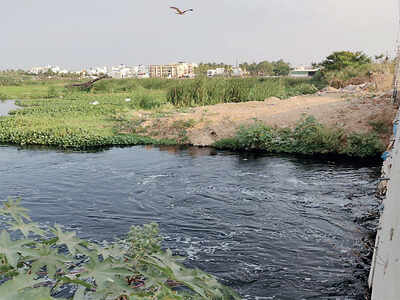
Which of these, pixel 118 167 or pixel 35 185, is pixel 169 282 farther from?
pixel 118 167

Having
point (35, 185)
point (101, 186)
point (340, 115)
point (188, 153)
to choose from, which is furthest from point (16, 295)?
point (340, 115)

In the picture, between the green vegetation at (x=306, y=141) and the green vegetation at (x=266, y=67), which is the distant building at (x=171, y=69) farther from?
the green vegetation at (x=306, y=141)

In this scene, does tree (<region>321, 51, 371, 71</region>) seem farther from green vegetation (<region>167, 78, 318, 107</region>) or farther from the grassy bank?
green vegetation (<region>167, 78, 318, 107</region>)

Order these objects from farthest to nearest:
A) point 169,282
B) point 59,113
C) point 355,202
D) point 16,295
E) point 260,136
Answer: point 59,113 → point 260,136 → point 355,202 → point 169,282 → point 16,295

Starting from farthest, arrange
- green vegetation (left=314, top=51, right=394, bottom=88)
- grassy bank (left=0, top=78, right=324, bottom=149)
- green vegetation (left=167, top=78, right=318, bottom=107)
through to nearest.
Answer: green vegetation (left=314, top=51, right=394, bottom=88) < green vegetation (left=167, top=78, right=318, bottom=107) < grassy bank (left=0, top=78, right=324, bottom=149)

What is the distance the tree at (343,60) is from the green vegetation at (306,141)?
24856mm

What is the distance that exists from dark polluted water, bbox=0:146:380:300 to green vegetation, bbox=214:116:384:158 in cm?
74

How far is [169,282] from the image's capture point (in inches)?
65.7

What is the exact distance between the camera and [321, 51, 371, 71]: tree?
34.3 meters

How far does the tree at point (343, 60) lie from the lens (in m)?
34.3

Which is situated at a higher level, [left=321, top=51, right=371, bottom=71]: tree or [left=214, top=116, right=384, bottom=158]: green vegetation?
[left=321, top=51, right=371, bottom=71]: tree

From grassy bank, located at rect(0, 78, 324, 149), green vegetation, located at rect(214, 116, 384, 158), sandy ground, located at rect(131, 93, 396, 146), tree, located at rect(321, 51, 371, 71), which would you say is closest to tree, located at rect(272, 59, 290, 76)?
tree, located at rect(321, 51, 371, 71)

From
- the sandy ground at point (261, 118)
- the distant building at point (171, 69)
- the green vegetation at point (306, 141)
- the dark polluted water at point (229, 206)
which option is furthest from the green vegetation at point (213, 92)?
the distant building at point (171, 69)

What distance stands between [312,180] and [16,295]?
8.53 metres
